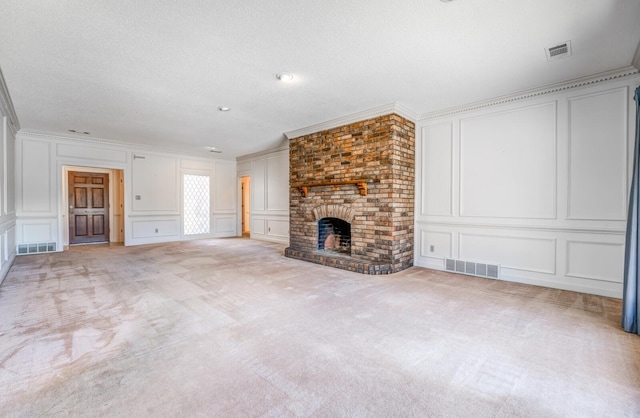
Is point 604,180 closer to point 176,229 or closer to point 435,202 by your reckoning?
point 435,202

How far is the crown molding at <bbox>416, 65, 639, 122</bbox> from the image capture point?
3.28 m

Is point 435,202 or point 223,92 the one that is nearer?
point 223,92

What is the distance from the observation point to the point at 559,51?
2.86 m

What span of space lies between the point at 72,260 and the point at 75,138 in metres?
2.95

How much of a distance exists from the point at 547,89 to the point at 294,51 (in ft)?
10.7

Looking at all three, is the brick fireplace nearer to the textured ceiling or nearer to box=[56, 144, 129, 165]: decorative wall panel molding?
the textured ceiling

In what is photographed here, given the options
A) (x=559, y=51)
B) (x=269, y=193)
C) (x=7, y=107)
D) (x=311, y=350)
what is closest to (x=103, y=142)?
(x=7, y=107)

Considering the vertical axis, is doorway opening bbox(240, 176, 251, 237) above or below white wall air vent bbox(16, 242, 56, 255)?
above

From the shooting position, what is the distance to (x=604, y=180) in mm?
3387

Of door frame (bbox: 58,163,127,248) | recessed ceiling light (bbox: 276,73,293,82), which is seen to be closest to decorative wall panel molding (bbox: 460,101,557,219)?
recessed ceiling light (bbox: 276,73,293,82)

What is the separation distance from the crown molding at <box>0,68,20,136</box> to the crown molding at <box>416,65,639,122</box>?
5931 mm

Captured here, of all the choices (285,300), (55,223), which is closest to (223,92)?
(285,300)

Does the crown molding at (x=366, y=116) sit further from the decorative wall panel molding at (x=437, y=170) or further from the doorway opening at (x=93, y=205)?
the doorway opening at (x=93, y=205)

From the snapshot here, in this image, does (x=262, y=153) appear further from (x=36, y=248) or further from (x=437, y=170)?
(x=36, y=248)
